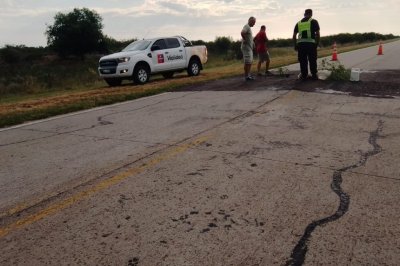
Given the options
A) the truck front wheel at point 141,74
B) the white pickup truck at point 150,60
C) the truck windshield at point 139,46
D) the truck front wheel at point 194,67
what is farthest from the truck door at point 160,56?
the truck front wheel at point 194,67

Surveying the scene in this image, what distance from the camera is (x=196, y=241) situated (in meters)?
3.23

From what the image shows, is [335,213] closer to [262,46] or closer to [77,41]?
[262,46]

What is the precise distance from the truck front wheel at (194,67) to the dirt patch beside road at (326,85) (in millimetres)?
4752

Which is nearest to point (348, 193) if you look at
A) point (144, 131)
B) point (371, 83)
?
point (144, 131)

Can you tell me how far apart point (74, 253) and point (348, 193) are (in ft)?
8.76

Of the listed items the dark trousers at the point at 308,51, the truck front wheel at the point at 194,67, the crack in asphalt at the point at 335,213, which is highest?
the dark trousers at the point at 308,51

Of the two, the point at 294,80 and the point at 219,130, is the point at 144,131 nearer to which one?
the point at 219,130

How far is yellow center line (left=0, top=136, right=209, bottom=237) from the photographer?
141 inches

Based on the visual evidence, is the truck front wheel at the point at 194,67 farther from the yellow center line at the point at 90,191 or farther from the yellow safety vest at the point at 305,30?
the yellow center line at the point at 90,191

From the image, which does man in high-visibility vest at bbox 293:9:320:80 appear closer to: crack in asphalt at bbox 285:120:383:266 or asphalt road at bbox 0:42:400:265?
asphalt road at bbox 0:42:400:265

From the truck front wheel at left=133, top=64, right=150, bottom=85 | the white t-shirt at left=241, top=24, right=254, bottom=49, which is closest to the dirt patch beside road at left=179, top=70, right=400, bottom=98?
the white t-shirt at left=241, top=24, right=254, bottom=49

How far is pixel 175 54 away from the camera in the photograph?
17812 mm

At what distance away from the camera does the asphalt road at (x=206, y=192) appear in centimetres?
311

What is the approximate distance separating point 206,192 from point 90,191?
4.02ft
